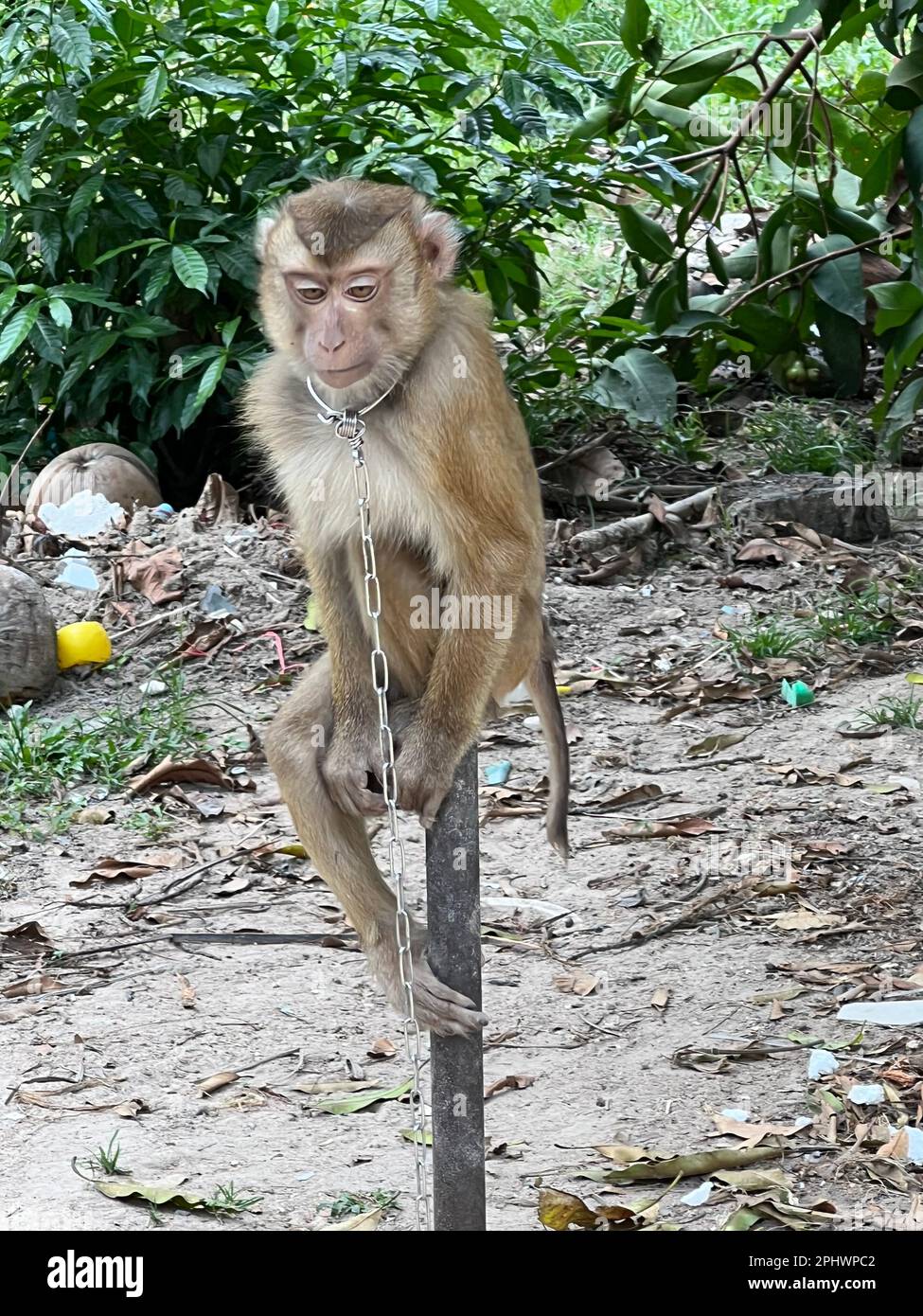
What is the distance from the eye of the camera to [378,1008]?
4.76 m

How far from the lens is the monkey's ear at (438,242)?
3590mm

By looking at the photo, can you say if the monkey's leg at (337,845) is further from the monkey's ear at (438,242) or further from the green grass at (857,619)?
the green grass at (857,619)

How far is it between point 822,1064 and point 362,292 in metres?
→ 2.35

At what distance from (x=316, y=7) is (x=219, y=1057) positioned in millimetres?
5394

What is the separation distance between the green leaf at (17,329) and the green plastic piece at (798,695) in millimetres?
3907

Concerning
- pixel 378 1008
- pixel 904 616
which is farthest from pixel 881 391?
pixel 378 1008

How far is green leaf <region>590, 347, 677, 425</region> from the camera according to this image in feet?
25.8

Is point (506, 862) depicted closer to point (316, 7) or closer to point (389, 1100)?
point (389, 1100)

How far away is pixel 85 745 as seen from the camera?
6.23 meters

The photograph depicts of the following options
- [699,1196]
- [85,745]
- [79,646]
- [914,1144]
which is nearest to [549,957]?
[699,1196]

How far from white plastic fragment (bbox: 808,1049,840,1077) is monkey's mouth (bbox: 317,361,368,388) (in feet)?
7.18

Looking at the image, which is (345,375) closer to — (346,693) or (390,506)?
(390,506)

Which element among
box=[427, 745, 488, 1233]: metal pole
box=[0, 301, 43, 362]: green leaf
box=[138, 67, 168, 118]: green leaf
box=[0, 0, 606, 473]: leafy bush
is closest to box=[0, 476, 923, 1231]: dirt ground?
box=[427, 745, 488, 1233]: metal pole

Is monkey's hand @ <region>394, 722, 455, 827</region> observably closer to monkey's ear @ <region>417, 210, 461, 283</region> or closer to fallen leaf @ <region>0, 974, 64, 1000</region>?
monkey's ear @ <region>417, 210, 461, 283</region>
